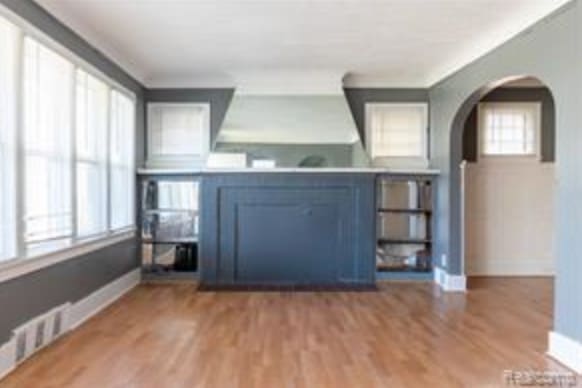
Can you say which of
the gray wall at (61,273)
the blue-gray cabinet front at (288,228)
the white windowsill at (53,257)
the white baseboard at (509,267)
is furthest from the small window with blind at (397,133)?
the white windowsill at (53,257)

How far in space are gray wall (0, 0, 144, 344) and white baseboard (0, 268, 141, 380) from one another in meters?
0.06

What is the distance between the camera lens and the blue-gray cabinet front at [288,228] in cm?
670

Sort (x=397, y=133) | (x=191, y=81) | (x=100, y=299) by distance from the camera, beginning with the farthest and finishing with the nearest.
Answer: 1. (x=397, y=133)
2. (x=191, y=81)
3. (x=100, y=299)

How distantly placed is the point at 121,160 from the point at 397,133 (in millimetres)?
3425

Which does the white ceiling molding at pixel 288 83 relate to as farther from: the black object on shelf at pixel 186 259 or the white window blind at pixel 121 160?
the black object on shelf at pixel 186 259

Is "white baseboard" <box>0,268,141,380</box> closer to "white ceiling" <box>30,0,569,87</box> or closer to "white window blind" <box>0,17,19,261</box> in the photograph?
"white window blind" <box>0,17,19,261</box>

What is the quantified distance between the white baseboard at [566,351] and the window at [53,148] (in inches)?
144

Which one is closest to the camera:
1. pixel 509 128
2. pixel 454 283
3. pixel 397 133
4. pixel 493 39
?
pixel 493 39

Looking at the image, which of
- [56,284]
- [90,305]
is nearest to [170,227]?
[90,305]

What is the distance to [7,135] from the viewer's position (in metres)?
3.53

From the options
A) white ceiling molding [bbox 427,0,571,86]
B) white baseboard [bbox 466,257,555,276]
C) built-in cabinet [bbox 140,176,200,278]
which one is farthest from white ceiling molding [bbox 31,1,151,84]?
white baseboard [bbox 466,257,555,276]

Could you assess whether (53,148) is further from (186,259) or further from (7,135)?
(186,259)

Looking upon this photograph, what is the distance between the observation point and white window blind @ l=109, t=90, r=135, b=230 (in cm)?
587

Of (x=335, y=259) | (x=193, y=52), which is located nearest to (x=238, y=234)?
(x=335, y=259)
